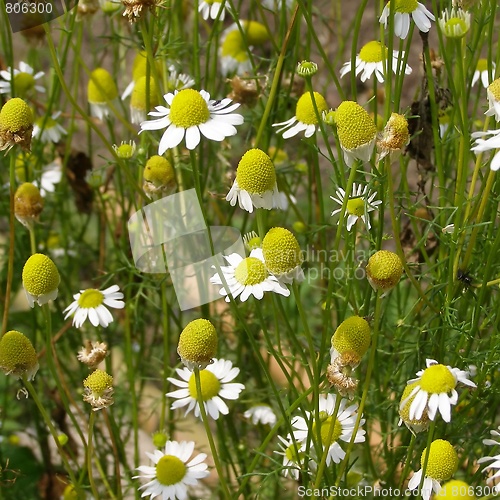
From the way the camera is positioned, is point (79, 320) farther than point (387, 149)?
Yes

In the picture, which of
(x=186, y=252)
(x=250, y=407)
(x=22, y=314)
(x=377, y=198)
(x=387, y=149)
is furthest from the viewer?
(x=22, y=314)

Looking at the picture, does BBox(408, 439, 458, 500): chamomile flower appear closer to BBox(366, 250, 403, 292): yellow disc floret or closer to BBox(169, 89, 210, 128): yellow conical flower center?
BBox(366, 250, 403, 292): yellow disc floret

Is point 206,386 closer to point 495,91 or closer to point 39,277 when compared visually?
point 39,277

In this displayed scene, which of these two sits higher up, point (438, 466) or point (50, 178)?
point (50, 178)

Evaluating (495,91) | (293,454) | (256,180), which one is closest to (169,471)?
(293,454)

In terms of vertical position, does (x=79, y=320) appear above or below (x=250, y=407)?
above

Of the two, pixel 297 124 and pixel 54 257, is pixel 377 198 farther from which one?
pixel 54 257

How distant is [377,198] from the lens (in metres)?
0.76

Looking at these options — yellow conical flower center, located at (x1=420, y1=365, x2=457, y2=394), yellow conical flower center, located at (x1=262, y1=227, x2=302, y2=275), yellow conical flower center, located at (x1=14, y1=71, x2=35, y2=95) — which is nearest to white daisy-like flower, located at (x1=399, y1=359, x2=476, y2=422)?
yellow conical flower center, located at (x1=420, y1=365, x2=457, y2=394)

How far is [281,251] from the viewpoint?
1.97 feet

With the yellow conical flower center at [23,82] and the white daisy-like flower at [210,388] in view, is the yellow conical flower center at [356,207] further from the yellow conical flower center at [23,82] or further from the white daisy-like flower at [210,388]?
the yellow conical flower center at [23,82]

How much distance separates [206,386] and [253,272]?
0.72 feet

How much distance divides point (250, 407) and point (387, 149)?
1.92ft

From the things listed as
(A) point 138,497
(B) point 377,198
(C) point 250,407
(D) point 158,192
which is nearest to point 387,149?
(B) point 377,198
